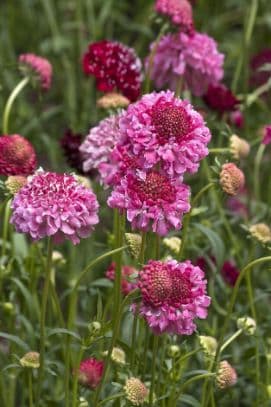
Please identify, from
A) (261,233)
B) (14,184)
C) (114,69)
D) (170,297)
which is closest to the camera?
(170,297)

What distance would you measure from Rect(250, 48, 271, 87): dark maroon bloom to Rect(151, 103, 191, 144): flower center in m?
1.14

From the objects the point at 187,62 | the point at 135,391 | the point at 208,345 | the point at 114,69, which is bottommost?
the point at 135,391

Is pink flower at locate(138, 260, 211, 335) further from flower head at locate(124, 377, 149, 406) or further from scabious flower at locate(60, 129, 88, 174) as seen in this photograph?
scabious flower at locate(60, 129, 88, 174)

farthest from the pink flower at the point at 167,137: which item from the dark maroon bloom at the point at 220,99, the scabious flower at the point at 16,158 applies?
the dark maroon bloom at the point at 220,99

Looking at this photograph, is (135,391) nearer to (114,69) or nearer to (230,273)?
(230,273)

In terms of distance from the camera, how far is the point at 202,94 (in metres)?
2.22

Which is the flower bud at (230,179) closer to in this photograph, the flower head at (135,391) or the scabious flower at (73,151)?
the flower head at (135,391)

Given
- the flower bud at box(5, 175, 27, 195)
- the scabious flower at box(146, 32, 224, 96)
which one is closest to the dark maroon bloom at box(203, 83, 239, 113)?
the scabious flower at box(146, 32, 224, 96)

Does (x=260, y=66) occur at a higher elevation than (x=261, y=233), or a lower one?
higher

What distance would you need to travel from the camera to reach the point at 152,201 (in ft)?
4.59

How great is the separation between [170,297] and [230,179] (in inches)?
11.9

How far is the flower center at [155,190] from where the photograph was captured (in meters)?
1.40

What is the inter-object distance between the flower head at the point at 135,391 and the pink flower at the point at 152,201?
0.24 meters

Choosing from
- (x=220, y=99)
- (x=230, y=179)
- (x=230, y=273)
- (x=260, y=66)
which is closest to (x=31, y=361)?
(x=230, y=179)
